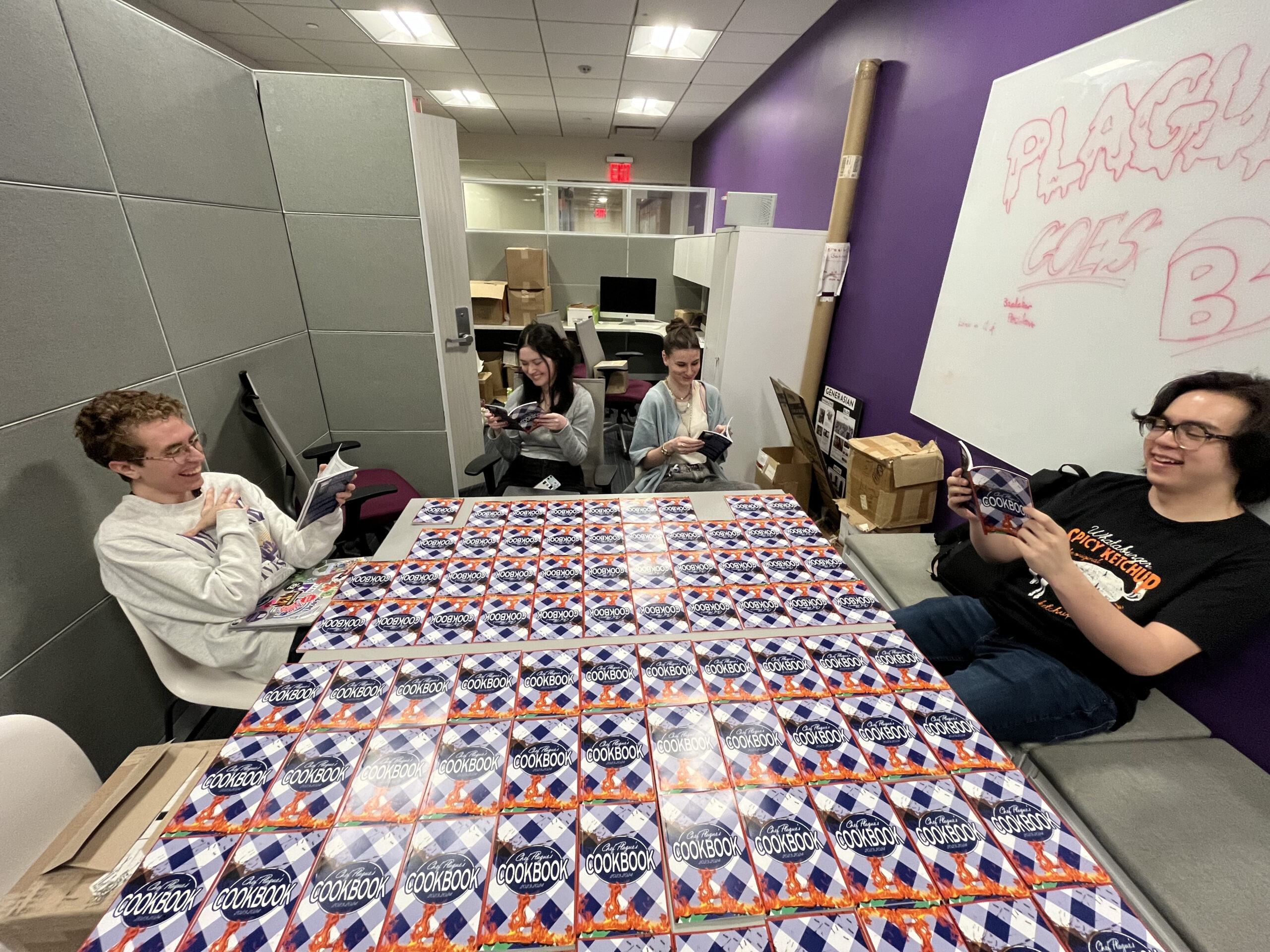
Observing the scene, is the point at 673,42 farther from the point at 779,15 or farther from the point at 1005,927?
the point at 1005,927

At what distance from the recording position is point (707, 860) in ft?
2.37

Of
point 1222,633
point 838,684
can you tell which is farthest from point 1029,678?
point 838,684

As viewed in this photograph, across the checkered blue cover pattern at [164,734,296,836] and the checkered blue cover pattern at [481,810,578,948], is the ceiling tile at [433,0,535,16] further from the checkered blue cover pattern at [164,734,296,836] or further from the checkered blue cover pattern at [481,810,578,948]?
the checkered blue cover pattern at [481,810,578,948]

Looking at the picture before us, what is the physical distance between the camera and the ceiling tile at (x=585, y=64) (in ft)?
13.7

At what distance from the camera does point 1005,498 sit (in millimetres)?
1202

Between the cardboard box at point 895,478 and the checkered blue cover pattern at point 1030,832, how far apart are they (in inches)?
63.4

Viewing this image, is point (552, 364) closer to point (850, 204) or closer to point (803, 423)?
point (803, 423)

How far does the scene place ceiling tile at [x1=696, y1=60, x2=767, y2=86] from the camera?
14.1 ft

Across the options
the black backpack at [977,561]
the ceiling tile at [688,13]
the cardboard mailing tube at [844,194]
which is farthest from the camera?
the ceiling tile at [688,13]

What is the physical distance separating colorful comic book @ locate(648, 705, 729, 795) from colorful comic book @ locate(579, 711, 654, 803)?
0.7 inches

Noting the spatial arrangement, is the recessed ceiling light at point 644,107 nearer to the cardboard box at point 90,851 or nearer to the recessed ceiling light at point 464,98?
the recessed ceiling light at point 464,98

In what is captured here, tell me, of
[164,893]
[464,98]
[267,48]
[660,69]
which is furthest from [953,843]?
[464,98]

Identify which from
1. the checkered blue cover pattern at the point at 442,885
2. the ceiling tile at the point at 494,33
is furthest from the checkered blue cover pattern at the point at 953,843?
the ceiling tile at the point at 494,33

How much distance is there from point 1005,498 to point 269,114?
3.23m
